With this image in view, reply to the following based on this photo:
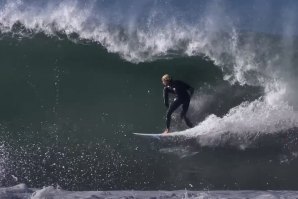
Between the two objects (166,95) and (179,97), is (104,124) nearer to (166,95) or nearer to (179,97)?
(166,95)

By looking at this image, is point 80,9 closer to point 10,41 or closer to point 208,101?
point 10,41

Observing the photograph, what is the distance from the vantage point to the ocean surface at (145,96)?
9133mm

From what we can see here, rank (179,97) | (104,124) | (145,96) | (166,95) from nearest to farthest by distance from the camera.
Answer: (166,95)
(179,97)
(104,124)
(145,96)

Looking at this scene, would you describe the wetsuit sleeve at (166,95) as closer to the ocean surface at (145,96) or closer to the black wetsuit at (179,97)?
the black wetsuit at (179,97)

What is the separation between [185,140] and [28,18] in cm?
576

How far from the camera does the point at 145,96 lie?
11.1m

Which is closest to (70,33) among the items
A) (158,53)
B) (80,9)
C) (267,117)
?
(80,9)

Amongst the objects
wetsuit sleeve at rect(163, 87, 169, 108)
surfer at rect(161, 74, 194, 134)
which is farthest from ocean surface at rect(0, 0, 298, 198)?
wetsuit sleeve at rect(163, 87, 169, 108)

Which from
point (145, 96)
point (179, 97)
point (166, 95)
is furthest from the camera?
point (145, 96)

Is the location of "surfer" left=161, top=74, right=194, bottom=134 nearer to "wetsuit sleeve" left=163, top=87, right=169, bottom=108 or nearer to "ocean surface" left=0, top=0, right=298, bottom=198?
"wetsuit sleeve" left=163, top=87, right=169, bottom=108

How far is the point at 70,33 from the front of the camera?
12453 millimetres

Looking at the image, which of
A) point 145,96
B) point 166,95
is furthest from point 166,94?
point 145,96

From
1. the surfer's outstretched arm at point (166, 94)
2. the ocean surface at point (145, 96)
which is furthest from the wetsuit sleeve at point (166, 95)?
the ocean surface at point (145, 96)

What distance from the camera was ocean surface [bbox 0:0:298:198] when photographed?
30.0ft
